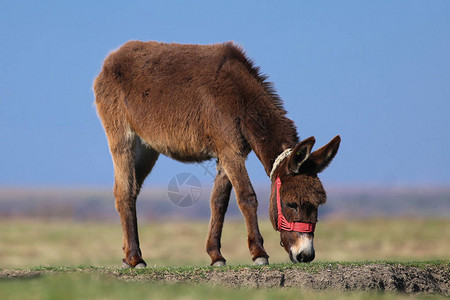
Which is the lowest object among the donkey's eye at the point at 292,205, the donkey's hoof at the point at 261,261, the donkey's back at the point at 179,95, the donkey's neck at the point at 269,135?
the donkey's hoof at the point at 261,261

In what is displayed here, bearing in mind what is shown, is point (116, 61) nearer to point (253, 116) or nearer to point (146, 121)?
point (146, 121)

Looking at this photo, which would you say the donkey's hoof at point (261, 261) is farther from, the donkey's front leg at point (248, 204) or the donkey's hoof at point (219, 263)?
the donkey's hoof at point (219, 263)

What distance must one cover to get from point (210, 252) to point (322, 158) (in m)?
2.46

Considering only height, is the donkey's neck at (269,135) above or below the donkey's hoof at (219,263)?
above

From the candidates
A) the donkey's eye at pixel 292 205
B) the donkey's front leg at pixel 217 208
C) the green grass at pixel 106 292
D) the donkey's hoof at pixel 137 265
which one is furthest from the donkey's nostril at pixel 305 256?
the donkey's hoof at pixel 137 265

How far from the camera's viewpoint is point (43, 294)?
534 cm

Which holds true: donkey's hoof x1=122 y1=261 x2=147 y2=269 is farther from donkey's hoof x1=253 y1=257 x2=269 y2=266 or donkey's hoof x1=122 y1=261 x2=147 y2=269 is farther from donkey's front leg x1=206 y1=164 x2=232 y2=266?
donkey's hoof x1=253 y1=257 x2=269 y2=266

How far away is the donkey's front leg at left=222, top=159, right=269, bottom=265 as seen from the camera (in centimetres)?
827

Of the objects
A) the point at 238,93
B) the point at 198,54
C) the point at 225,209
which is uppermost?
the point at 198,54

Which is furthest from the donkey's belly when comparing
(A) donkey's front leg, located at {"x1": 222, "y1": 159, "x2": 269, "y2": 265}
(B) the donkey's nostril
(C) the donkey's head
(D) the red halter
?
(B) the donkey's nostril

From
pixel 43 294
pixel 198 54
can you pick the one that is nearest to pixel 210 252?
pixel 198 54

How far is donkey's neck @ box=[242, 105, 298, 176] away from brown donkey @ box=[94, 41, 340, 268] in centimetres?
1

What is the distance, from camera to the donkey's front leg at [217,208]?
29.7ft

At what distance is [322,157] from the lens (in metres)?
7.64
